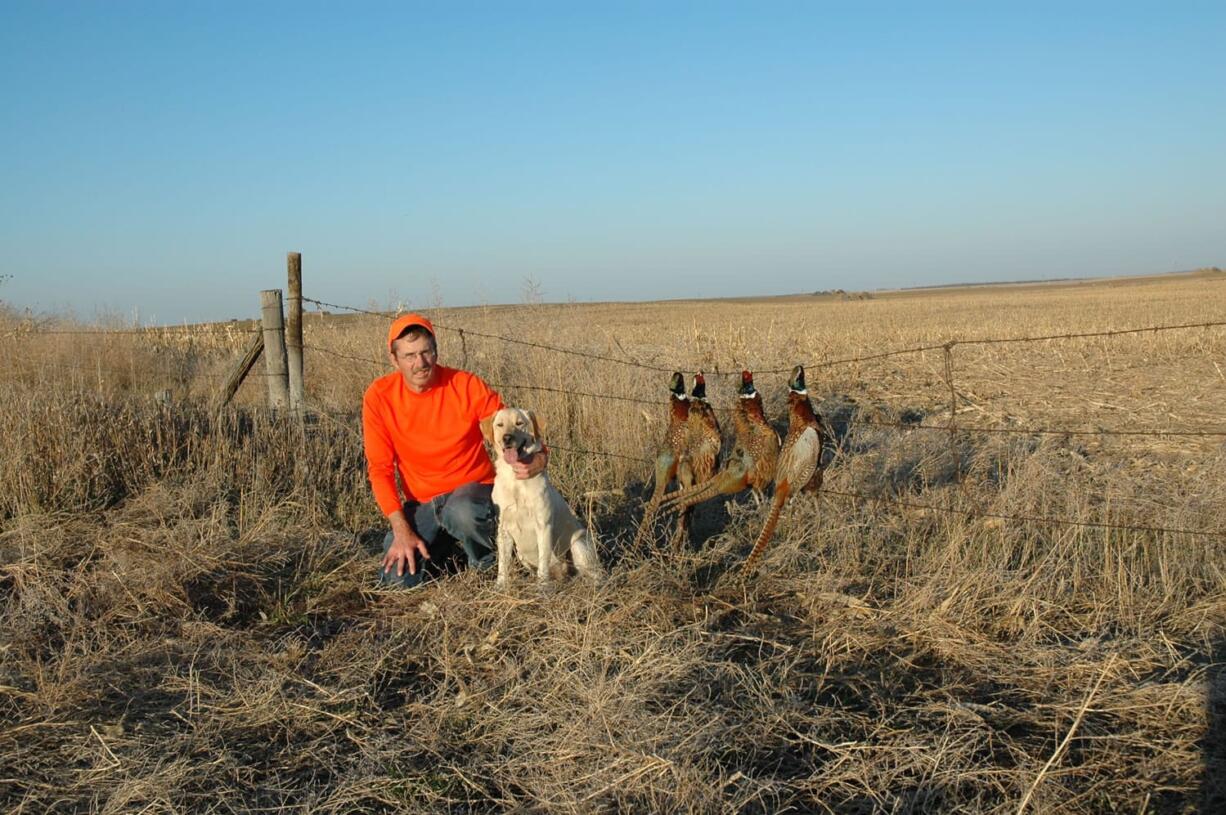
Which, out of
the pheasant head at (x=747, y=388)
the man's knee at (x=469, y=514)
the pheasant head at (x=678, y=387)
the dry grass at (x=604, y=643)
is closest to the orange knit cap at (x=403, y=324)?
the man's knee at (x=469, y=514)

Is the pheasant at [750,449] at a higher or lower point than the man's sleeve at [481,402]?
lower

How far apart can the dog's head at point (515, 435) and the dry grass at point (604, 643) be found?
672 millimetres

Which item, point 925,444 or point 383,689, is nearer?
point 383,689

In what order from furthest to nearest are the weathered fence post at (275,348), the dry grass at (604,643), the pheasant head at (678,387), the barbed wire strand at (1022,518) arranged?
the weathered fence post at (275,348) → the pheasant head at (678,387) → the barbed wire strand at (1022,518) → the dry grass at (604,643)

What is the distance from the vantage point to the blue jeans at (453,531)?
4.86 metres

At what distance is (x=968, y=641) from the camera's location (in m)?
3.89

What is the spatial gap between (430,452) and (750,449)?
5.72 feet

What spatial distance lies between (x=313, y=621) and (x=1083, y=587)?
3674mm

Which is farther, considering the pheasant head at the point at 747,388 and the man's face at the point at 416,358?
the pheasant head at the point at 747,388

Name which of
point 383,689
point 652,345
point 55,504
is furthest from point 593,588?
point 652,345

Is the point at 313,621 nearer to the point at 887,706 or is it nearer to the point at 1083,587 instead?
the point at 887,706

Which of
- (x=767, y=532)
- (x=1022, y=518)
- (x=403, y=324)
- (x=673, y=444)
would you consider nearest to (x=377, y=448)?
(x=403, y=324)

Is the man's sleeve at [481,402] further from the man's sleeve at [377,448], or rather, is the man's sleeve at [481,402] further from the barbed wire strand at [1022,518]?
the barbed wire strand at [1022,518]

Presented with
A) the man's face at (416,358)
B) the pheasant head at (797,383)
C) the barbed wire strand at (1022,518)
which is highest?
the man's face at (416,358)
